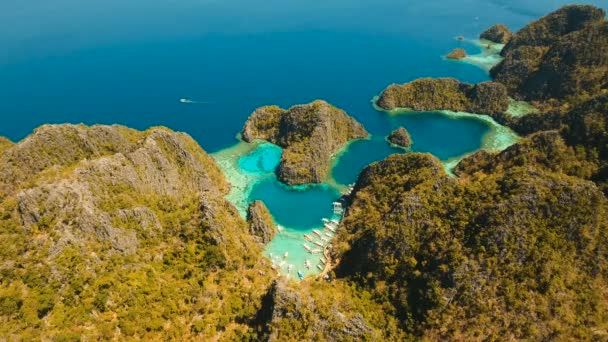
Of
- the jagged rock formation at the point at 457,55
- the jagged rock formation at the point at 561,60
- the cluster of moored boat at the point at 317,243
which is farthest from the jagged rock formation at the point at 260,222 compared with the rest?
the jagged rock formation at the point at 457,55

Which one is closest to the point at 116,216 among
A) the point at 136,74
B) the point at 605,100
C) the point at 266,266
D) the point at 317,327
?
the point at 266,266

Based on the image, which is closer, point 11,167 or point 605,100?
point 11,167

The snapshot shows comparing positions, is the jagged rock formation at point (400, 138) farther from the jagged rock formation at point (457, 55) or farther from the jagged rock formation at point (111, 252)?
the jagged rock formation at point (457, 55)

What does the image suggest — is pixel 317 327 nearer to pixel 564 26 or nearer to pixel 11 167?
pixel 11 167

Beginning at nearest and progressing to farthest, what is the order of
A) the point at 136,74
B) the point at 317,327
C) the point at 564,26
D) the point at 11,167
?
the point at 317,327 → the point at 11,167 → the point at 564,26 → the point at 136,74

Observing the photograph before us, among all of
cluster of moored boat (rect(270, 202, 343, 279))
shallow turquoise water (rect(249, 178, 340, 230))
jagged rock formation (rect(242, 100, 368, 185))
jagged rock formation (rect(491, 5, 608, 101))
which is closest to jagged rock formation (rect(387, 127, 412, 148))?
jagged rock formation (rect(242, 100, 368, 185))

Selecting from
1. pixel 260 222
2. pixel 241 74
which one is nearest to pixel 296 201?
pixel 260 222
